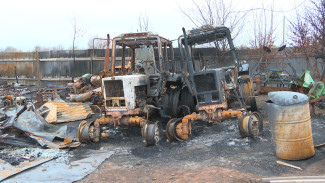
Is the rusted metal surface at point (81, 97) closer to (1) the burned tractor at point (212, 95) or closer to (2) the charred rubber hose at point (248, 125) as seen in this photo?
(1) the burned tractor at point (212, 95)

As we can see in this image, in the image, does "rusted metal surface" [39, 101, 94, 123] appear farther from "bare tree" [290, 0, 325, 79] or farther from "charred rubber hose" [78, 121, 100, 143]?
"bare tree" [290, 0, 325, 79]

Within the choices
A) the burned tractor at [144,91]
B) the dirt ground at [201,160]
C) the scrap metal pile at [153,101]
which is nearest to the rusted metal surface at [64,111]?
the scrap metal pile at [153,101]

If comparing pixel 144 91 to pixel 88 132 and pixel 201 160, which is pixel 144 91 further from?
pixel 201 160

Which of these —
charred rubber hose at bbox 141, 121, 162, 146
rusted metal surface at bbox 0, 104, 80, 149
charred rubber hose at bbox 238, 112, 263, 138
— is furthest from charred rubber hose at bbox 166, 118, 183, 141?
rusted metal surface at bbox 0, 104, 80, 149

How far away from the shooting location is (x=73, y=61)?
16.2 m

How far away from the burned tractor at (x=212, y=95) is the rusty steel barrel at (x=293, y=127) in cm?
99

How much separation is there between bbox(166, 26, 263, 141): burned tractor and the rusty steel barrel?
991 mm

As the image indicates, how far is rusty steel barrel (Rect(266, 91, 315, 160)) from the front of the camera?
470 cm

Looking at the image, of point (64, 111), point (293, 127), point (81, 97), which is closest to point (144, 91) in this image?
point (64, 111)

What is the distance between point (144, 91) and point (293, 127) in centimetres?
367

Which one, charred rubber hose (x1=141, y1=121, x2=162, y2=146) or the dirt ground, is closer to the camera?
the dirt ground

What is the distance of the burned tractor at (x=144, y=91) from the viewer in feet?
21.1

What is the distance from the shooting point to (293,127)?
4707mm

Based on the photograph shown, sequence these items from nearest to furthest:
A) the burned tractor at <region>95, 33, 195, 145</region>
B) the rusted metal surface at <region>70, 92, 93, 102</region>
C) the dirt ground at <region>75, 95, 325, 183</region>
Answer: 1. the dirt ground at <region>75, 95, 325, 183</region>
2. the burned tractor at <region>95, 33, 195, 145</region>
3. the rusted metal surface at <region>70, 92, 93, 102</region>
